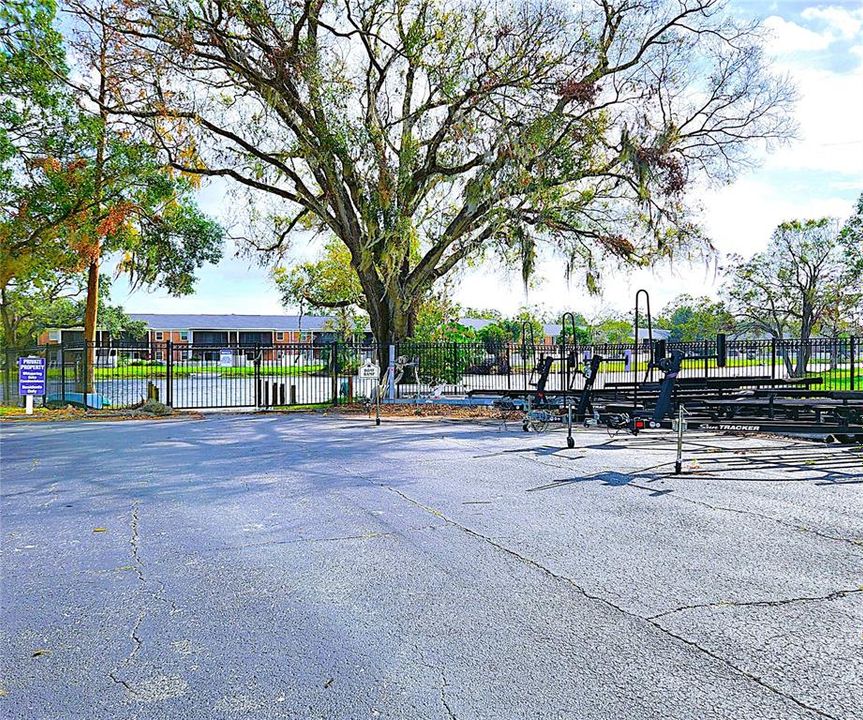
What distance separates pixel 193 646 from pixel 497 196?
18260mm

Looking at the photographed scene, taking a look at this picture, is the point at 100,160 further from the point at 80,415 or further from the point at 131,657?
the point at 131,657

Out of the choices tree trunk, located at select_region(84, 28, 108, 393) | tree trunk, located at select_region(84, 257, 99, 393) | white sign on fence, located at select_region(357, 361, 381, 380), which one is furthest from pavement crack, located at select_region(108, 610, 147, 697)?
tree trunk, located at select_region(84, 257, 99, 393)

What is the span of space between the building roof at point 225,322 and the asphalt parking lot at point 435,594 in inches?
2592

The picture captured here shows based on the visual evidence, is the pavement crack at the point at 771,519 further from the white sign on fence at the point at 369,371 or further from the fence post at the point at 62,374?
the fence post at the point at 62,374

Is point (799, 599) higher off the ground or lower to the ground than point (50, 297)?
lower

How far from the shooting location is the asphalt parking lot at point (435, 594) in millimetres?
3465

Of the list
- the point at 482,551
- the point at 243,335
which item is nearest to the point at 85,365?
the point at 482,551

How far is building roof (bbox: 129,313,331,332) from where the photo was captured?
246 ft

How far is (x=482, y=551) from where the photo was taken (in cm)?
584

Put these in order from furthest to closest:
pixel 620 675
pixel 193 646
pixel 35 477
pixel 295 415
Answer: pixel 295 415
pixel 35 477
pixel 193 646
pixel 620 675

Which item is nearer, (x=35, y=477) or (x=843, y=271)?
(x=35, y=477)

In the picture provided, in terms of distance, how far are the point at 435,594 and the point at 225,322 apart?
77.8 meters

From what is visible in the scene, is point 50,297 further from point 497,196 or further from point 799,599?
point 799,599

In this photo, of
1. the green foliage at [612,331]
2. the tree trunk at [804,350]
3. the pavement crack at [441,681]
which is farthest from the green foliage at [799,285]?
the pavement crack at [441,681]
